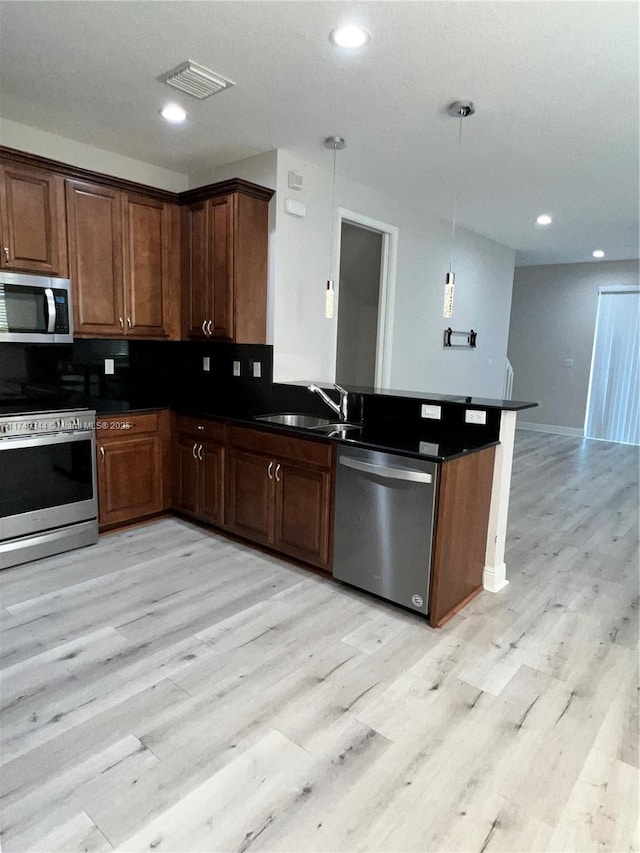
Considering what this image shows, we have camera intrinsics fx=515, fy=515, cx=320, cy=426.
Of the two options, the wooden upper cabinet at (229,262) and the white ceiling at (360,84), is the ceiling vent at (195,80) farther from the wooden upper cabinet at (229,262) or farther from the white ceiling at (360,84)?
the wooden upper cabinet at (229,262)

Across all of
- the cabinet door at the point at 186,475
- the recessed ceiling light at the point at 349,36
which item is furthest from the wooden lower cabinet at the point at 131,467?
the recessed ceiling light at the point at 349,36

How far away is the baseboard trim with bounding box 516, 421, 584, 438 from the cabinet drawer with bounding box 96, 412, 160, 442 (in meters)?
6.62

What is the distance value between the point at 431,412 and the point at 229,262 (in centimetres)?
171

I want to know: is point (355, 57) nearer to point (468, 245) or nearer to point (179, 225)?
point (179, 225)

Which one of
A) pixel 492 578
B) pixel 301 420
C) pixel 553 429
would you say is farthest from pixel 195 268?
pixel 553 429

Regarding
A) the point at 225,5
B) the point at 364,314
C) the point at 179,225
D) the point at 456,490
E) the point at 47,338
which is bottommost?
the point at 456,490

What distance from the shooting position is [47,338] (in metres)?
3.22

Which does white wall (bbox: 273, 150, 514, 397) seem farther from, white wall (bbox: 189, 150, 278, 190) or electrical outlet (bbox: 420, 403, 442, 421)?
electrical outlet (bbox: 420, 403, 442, 421)

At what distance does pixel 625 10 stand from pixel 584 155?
5.25ft

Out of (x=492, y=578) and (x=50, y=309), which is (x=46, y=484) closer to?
(x=50, y=309)

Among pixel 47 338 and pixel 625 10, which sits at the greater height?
pixel 625 10

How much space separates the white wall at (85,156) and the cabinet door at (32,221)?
0.28 metres

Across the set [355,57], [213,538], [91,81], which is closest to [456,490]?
[213,538]

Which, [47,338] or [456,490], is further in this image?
[47,338]
